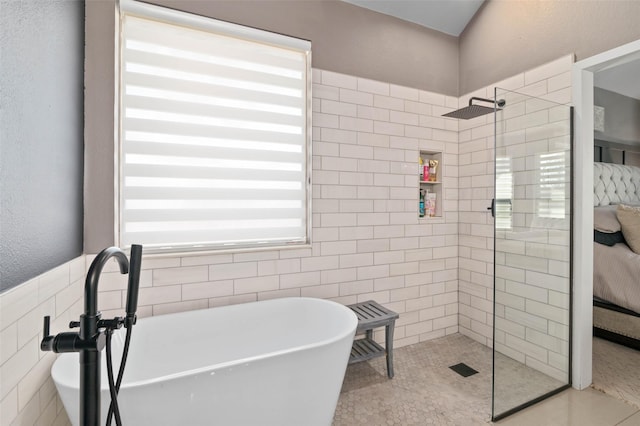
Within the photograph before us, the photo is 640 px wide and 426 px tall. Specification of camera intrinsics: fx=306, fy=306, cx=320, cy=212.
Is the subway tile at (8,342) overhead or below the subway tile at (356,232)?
below

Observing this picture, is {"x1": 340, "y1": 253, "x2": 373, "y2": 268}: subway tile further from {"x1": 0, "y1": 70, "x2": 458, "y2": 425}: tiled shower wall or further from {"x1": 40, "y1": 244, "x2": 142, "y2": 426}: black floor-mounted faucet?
{"x1": 40, "y1": 244, "x2": 142, "y2": 426}: black floor-mounted faucet

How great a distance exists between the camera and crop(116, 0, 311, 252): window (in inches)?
77.2

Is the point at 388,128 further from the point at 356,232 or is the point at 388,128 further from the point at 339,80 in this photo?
the point at 356,232

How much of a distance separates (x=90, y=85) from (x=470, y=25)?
320 cm

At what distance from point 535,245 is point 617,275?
1399 mm

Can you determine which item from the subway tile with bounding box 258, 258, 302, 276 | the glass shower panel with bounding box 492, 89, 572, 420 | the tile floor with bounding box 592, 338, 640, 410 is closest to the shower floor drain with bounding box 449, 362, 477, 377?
the glass shower panel with bounding box 492, 89, 572, 420

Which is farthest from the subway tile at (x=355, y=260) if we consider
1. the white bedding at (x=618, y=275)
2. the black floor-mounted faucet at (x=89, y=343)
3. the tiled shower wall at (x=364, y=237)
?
the white bedding at (x=618, y=275)

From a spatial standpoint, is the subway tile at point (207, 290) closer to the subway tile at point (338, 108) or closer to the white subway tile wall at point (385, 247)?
the white subway tile wall at point (385, 247)

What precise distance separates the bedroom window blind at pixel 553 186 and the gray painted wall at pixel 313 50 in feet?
4.06

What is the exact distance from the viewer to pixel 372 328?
2201 millimetres

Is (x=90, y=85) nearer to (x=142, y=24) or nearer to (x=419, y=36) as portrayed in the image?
(x=142, y=24)

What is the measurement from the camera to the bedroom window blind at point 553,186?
216 cm

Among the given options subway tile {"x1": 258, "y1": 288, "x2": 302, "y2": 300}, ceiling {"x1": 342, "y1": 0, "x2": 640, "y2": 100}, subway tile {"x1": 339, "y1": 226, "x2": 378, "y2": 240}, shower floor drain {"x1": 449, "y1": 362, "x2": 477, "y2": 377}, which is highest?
ceiling {"x1": 342, "y1": 0, "x2": 640, "y2": 100}

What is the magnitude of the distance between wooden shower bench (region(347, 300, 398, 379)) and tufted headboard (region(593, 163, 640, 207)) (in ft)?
9.36
